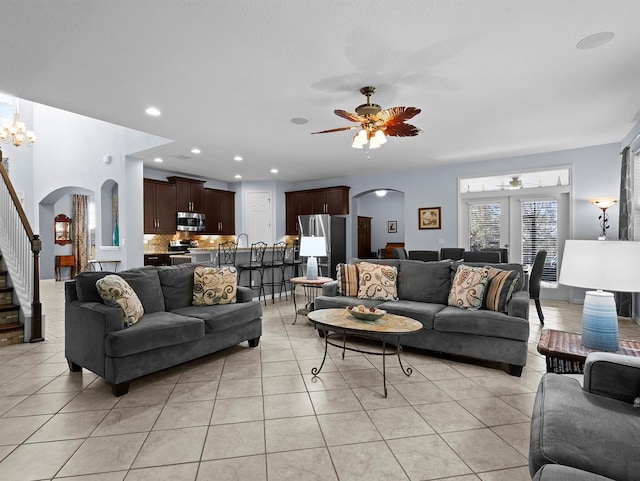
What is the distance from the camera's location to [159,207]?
7551 mm

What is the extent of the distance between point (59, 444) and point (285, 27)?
296cm

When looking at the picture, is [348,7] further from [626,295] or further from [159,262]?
[159,262]

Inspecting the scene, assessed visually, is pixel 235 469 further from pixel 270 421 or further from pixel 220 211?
pixel 220 211

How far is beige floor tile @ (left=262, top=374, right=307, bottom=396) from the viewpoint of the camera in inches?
106

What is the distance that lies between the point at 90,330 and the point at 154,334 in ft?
1.61

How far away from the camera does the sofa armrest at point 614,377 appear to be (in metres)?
1.47

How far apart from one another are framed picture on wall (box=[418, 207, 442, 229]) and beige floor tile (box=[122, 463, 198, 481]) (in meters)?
6.59

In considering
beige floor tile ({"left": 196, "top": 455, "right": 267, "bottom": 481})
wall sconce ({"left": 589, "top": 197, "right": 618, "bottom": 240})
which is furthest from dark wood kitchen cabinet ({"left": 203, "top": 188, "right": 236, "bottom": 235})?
wall sconce ({"left": 589, "top": 197, "right": 618, "bottom": 240})

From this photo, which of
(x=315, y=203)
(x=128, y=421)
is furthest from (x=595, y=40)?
(x=315, y=203)

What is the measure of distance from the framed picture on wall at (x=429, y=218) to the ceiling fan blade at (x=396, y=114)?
4.44 m

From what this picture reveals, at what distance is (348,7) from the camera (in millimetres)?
2227

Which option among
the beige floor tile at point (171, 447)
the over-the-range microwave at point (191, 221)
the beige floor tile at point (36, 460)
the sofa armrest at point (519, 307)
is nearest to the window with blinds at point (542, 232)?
the sofa armrest at point (519, 307)

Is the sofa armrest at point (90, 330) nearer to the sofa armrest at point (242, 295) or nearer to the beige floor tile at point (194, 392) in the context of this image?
the beige floor tile at point (194, 392)

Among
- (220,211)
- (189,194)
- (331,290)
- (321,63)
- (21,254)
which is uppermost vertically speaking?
(321,63)
